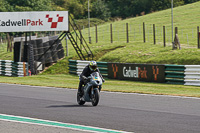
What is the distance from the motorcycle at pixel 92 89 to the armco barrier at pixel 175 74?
428 inches

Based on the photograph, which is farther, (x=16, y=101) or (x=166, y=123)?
(x=16, y=101)

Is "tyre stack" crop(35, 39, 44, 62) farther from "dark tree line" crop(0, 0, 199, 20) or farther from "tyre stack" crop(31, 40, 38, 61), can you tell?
"dark tree line" crop(0, 0, 199, 20)

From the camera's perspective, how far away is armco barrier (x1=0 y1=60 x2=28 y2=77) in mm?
30641

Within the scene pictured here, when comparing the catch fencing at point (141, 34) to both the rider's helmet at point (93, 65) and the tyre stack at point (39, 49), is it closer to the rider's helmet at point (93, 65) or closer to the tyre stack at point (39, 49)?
the tyre stack at point (39, 49)

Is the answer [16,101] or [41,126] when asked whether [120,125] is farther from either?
[16,101]

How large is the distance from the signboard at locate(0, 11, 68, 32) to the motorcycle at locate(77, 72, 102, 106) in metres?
19.0

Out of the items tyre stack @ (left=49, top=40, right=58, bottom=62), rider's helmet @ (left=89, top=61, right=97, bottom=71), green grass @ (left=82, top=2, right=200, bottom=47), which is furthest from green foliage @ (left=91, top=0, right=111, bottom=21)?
rider's helmet @ (left=89, top=61, right=97, bottom=71)

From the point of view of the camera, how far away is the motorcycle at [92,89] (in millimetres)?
13414

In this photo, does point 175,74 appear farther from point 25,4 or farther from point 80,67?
point 25,4

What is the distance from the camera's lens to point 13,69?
104 ft

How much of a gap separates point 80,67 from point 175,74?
8317mm

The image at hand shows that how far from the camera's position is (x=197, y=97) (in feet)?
53.6

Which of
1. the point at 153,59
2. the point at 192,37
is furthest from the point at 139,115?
the point at 192,37

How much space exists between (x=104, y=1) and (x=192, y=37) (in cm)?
5364
